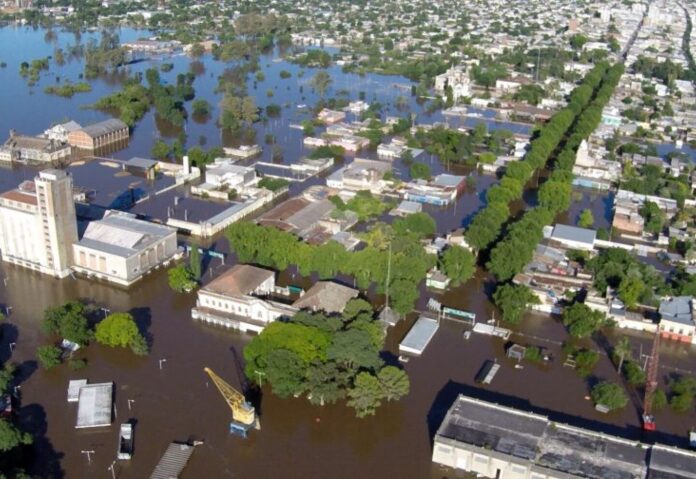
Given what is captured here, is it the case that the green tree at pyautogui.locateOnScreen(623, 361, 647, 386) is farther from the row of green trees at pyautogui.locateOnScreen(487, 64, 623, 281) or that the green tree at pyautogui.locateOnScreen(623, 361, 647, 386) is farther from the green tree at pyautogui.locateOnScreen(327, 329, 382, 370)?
the green tree at pyautogui.locateOnScreen(327, 329, 382, 370)

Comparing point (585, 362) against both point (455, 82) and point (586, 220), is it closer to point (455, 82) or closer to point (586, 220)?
point (586, 220)

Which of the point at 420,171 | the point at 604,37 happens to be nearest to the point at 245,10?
the point at 604,37

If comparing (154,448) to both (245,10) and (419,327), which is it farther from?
(245,10)

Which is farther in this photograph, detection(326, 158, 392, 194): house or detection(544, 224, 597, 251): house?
detection(326, 158, 392, 194): house

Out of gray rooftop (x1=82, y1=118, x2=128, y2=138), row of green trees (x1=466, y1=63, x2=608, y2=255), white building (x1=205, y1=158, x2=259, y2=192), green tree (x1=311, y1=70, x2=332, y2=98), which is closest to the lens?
row of green trees (x1=466, y1=63, x2=608, y2=255)

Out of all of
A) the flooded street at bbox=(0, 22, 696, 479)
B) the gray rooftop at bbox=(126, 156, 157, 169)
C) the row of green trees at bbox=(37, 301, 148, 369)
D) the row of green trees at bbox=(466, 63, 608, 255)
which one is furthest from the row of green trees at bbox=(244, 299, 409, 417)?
the gray rooftop at bbox=(126, 156, 157, 169)

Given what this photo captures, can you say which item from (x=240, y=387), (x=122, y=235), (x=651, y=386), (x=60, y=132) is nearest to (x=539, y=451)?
(x=651, y=386)
